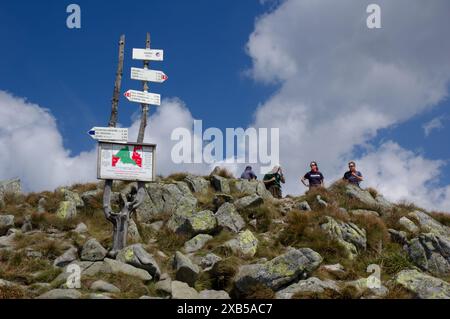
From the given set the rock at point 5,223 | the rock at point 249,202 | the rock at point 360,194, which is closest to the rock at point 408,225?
the rock at point 360,194

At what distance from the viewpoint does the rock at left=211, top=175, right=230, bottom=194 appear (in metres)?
23.3

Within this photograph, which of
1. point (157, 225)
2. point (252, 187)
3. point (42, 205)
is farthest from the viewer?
point (252, 187)

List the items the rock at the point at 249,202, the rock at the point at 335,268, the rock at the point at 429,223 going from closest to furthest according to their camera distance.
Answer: the rock at the point at 335,268 < the rock at the point at 249,202 < the rock at the point at 429,223

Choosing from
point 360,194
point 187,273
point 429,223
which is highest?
point 360,194

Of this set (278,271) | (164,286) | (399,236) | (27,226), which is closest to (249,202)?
(399,236)

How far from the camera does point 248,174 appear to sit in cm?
2525

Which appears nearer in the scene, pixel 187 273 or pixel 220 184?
pixel 187 273

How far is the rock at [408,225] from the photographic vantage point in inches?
729

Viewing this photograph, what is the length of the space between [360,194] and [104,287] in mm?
13454

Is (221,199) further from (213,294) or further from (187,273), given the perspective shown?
(213,294)

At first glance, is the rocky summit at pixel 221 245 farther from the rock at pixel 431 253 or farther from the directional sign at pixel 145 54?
the directional sign at pixel 145 54

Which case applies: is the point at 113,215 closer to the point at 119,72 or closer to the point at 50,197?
the point at 119,72

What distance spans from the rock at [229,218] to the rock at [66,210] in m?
6.41

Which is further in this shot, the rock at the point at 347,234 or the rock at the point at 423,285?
the rock at the point at 347,234
